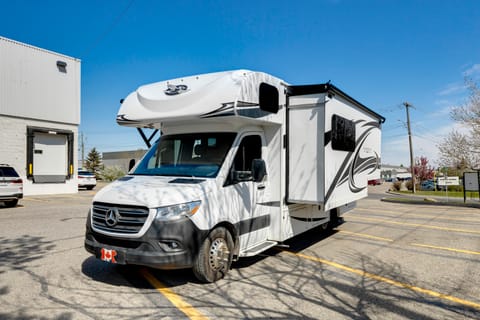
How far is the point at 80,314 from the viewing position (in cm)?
382

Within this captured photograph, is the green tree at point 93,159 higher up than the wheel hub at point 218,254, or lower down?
higher up

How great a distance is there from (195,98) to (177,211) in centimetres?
185

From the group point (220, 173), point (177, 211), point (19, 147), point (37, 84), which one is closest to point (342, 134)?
point (220, 173)

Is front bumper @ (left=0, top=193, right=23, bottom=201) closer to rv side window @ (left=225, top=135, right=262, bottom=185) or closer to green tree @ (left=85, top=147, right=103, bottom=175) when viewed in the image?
rv side window @ (left=225, top=135, right=262, bottom=185)

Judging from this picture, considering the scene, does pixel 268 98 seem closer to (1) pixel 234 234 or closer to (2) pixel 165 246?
(1) pixel 234 234

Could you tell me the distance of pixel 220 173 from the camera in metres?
5.02

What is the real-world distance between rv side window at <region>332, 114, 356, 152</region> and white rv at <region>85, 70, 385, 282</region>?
0.02 meters

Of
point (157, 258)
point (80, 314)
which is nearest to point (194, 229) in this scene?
point (157, 258)

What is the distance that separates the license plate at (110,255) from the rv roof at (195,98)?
2.14m

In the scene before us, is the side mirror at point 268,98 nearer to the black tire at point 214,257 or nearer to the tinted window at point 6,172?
the black tire at point 214,257

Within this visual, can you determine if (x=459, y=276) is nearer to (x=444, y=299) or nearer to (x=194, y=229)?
(x=444, y=299)

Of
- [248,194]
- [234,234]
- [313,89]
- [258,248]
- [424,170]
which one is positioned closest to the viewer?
[234,234]

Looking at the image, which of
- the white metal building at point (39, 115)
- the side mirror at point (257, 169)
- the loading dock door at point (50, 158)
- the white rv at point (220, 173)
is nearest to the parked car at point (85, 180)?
the white metal building at point (39, 115)

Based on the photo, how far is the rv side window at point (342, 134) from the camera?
21.2ft
